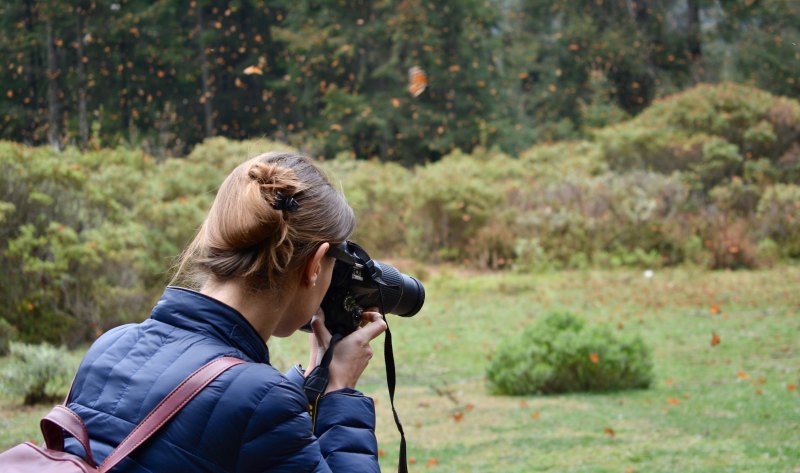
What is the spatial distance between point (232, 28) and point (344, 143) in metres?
4.90

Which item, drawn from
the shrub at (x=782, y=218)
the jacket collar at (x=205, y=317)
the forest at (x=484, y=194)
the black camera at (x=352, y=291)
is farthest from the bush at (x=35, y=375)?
the shrub at (x=782, y=218)

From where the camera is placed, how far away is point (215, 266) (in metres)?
1.65

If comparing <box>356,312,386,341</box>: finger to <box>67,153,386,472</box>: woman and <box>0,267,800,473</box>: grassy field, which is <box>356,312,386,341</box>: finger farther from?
<box>0,267,800,473</box>: grassy field

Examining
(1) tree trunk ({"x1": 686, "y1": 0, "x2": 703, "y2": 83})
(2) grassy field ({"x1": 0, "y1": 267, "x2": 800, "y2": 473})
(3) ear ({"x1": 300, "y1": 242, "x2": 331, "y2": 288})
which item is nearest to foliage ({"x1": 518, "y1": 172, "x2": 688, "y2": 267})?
(2) grassy field ({"x1": 0, "y1": 267, "x2": 800, "y2": 473})

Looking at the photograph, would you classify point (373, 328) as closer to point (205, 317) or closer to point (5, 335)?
point (205, 317)

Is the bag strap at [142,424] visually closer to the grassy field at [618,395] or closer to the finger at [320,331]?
the finger at [320,331]

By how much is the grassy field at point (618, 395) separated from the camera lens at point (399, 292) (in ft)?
8.95

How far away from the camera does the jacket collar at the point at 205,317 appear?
5.31ft

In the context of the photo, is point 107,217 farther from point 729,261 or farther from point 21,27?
point 21,27

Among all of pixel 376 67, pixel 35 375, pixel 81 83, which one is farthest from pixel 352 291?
pixel 376 67

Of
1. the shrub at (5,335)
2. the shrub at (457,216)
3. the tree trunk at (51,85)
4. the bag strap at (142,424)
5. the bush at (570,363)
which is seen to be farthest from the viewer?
the tree trunk at (51,85)

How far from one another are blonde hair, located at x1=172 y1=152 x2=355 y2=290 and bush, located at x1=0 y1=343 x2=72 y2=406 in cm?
529

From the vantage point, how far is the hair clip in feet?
5.36

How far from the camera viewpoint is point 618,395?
6.71 meters
